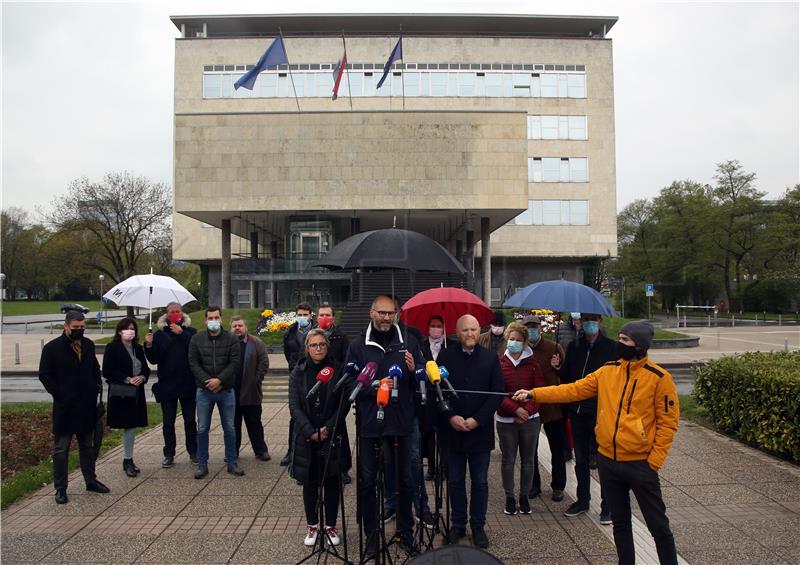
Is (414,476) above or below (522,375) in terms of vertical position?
below

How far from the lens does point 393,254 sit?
19.3 ft

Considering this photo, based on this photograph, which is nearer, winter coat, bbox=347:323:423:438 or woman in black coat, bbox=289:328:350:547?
winter coat, bbox=347:323:423:438

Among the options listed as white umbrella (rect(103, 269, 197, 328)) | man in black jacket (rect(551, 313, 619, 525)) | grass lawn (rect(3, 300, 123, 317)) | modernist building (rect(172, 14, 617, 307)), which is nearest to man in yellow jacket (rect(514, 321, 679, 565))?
man in black jacket (rect(551, 313, 619, 525))

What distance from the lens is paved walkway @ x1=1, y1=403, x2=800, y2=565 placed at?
15.9ft

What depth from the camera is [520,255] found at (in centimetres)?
4684

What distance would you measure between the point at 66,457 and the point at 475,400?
15.6ft

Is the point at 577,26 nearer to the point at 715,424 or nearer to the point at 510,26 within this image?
the point at 510,26

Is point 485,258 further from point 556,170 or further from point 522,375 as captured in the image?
point 522,375

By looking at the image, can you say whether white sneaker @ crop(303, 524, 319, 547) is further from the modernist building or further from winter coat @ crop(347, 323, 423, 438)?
the modernist building

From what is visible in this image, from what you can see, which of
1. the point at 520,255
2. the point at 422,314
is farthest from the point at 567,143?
the point at 422,314

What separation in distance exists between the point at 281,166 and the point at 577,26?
33086 mm

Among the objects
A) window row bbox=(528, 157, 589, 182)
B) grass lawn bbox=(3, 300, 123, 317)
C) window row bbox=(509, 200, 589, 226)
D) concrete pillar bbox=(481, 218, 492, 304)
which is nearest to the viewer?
concrete pillar bbox=(481, 218, 492, 304)

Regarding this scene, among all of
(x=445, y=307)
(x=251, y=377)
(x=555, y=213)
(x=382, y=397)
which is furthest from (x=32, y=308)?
(x=382, y=397)

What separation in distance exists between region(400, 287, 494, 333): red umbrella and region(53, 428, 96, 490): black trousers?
4.02 metres
